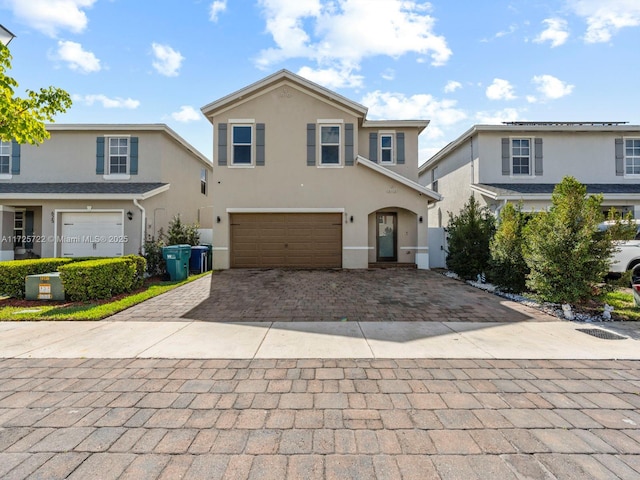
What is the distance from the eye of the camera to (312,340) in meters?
5.22

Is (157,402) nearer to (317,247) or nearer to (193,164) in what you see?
(317,247)

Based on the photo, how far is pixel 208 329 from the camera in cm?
589

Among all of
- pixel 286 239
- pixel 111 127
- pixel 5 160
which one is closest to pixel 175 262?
pixel 286 239

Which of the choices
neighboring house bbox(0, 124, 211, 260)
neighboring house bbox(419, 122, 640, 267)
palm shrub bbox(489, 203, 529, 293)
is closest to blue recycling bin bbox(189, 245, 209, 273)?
neighboring house bbox(0, 124, 211, 260)

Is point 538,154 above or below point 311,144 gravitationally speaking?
below

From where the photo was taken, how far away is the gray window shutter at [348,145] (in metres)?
13.7

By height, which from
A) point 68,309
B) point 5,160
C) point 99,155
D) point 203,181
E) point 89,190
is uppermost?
point 99,155

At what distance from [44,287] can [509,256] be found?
12.8 m

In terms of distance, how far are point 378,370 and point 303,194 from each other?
1043cm

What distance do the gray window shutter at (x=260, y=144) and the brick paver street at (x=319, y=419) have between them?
1068cm

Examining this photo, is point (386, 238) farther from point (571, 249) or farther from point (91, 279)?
point (91, 279)

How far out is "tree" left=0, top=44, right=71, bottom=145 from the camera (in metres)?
7.74

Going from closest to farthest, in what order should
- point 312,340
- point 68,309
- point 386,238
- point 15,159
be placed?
point 312,340, point 68,309, point 15,159, point 386,238

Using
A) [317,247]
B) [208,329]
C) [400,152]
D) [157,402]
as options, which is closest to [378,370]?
[157,402]
